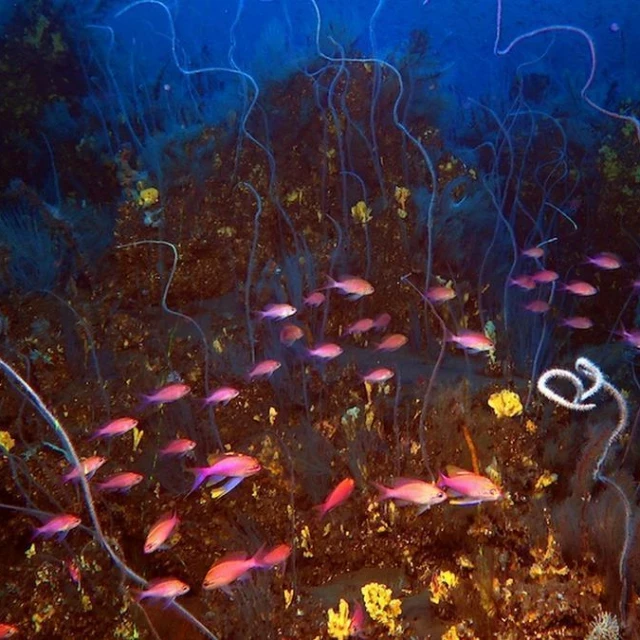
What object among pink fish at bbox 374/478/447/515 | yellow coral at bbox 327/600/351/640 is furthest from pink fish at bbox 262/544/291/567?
pink fish at bbox 374/478/447/515

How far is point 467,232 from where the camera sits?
24.1 feet

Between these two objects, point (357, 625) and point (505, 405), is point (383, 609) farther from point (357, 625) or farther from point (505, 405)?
point (505, 405)

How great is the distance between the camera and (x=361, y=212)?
23.6 ft

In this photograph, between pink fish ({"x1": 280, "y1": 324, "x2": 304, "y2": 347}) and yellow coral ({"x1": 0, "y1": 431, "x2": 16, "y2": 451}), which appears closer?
yellow coral ({"x1": 0, "y1": 431, "x2": 16, "y2": 451})

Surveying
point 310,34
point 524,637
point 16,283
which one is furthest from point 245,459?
point 310,34

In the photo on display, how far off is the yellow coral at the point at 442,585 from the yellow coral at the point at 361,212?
465cm

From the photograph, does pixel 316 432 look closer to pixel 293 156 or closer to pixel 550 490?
pixel 550 490

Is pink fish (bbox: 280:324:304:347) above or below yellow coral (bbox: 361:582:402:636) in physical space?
above

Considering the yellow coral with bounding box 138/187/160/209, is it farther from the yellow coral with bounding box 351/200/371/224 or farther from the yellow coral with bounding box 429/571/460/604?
the yellow coral with bounding box 429/571/460/604

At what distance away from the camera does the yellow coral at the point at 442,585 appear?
3.33 m

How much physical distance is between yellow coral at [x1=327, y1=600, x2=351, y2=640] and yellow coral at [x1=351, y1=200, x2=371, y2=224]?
496 centimetres

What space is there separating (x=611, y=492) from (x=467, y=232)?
4.48 m

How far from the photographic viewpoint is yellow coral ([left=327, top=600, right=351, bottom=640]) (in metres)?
3.03

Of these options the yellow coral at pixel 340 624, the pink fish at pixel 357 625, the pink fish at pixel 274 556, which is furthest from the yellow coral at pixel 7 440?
the pink fish at pixel 357 625
